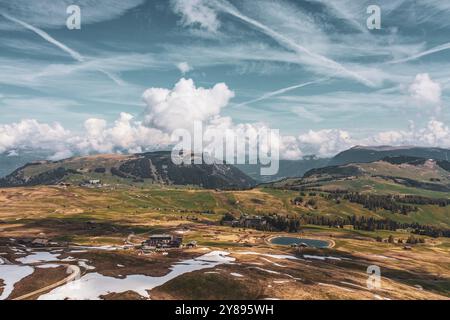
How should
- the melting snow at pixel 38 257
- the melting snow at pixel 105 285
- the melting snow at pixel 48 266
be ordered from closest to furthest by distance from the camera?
the melting snow at pixel 105 285 < the melting snow at pixel 48 266 < the melting snow at pixel 38 257

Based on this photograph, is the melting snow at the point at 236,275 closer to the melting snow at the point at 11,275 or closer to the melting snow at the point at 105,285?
the melting snow at the point at 105,285

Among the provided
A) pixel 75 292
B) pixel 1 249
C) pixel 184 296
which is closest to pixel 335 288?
pixel 184 296

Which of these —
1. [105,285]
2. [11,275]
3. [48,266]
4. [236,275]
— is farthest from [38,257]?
[236,275]

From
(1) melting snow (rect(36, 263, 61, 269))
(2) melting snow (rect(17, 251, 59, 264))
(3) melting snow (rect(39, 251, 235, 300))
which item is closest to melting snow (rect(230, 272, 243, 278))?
(3) melting snow (rect(39, 251, 235, 300))

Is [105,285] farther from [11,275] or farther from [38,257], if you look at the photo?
[38,257]

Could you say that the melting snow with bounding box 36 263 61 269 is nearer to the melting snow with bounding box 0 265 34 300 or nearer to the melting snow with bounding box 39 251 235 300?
the melting snow with bounding box 0 265 34 300

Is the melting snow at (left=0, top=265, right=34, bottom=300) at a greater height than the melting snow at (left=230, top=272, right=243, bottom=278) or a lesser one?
greater

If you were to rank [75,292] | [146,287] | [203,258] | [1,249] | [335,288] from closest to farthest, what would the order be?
[75,292] < [146,287] < [335,288] < [203,258] < [1,249]

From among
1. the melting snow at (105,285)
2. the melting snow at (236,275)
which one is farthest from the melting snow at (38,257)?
the melting snow at (236,275)
